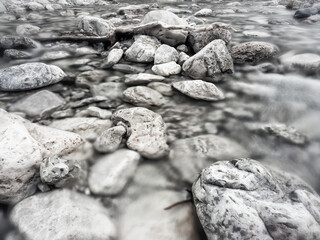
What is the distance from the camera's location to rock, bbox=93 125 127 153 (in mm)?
2107

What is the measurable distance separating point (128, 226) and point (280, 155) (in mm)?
1549

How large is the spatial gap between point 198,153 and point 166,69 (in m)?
1.80

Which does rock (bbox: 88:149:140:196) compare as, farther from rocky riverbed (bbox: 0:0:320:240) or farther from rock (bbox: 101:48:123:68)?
rock (bbox: 101:48:123:68)

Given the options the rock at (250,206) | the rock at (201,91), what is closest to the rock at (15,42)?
the rock at (201,91)

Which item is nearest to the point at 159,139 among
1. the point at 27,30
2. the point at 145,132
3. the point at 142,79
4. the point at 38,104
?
the point at 145,132

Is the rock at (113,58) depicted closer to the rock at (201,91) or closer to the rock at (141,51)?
the rock at (141,51)

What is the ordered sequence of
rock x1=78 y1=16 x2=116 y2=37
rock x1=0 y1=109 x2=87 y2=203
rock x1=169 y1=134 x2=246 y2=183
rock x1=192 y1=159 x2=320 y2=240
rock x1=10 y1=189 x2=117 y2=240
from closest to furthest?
rock x1=192 y1=159 x2=320 y2=240 → rock x1=10 y1=189 x2=117 y2=240 → rock x1=0 y1=109 x2=87 y2=203 → rock x1=169 y1=134 x2=246 y2=183 → rock x1=78 y1=16 x2=116 y2=37

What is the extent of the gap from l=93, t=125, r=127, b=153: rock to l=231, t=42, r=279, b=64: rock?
2618 millimetres

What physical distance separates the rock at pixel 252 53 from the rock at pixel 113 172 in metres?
2.71

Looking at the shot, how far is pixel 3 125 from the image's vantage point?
71.2 inches

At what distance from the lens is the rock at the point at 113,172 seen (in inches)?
70.4

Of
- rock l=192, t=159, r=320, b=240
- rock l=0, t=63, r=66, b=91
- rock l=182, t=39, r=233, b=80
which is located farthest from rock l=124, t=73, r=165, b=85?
rock l=192, t=159, r=320, b=240

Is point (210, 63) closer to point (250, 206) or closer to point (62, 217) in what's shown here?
point (250, 206)

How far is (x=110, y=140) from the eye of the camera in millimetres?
2125
